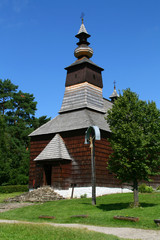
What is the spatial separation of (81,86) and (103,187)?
13.4m

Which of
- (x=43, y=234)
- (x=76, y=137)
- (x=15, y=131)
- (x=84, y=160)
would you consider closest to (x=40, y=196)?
(x=84, y=160)

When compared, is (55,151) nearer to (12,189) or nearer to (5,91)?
(12,189)

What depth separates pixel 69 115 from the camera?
33750 millimetres

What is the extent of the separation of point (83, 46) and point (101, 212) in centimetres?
2564

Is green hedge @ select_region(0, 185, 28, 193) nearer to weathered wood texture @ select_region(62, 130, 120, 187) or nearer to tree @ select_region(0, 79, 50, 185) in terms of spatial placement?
tree @ select_region(0, 79, 50, 185)

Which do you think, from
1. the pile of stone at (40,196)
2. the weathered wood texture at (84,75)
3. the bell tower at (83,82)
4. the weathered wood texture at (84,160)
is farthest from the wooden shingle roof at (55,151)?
the weathered wood texture at (84,75)

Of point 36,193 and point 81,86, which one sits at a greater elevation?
point 81,86

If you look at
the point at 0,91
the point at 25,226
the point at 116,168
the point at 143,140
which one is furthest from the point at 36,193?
the point at 0,91

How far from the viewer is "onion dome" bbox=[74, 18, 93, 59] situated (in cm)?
3731

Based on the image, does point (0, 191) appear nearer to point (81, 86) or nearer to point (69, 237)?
point (81, 86)

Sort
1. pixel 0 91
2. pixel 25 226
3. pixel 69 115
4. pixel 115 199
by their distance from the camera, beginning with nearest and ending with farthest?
pixel 25 226 → pixel 115 199 → pixel 69 115 → pixel 0 91

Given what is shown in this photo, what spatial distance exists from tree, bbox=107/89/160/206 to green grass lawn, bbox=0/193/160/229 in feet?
6.49

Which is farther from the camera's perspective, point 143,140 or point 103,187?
point 103,187

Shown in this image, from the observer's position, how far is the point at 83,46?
37594 mm
